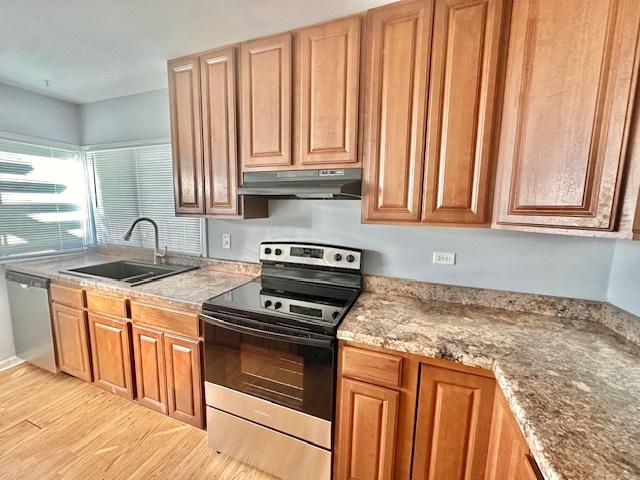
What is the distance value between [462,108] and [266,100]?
1.05 meters

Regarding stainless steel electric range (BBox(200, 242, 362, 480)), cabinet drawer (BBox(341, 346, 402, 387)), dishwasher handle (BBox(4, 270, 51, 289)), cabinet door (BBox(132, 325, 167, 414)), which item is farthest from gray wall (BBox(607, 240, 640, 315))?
dishwasher handle (BBox(4, 270, 51, 289))

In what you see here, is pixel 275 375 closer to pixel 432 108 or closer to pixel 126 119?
pixel 432 108

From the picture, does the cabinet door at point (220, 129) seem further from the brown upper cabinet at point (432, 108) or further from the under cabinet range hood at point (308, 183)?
the brown upper cabinet at point (432, 108)

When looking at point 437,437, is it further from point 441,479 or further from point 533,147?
point 533,147

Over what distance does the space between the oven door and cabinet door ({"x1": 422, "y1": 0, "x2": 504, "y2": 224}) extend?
890mm

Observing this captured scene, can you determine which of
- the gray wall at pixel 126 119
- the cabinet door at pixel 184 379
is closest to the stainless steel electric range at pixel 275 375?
the cabinet door at pixel 184 379

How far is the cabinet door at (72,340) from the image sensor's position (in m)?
2.12

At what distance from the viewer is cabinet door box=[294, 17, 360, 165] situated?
4.83 ft

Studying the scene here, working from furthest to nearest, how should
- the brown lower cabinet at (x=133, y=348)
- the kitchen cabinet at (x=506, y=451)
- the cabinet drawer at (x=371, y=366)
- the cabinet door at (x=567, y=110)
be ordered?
the brown lower cabinet at (x=133, y=348) → the cabinet drawer at (x=371, y=366) → the cabinet door at (x=567, y=110) → the kitchen cabinet at (x=506, y=451)

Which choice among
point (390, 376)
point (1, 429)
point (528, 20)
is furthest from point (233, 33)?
point (1, 429)

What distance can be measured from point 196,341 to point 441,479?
1381 mm

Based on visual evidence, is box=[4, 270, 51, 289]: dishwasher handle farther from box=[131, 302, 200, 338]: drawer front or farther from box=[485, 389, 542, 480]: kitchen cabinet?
box=[485, 389, 542, 480]: kitchen cabinet

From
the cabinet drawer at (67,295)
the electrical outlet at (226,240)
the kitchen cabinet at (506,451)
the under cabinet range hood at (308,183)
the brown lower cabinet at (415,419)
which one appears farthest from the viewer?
the electrical outlet at (226,240)

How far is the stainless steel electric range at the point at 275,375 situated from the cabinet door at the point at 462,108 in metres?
0.68
